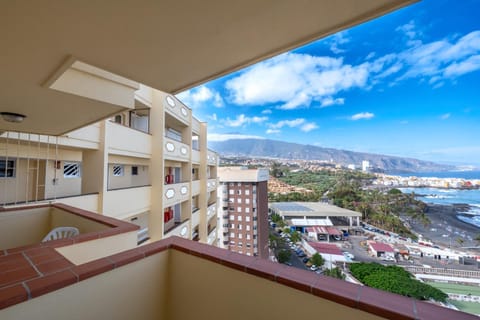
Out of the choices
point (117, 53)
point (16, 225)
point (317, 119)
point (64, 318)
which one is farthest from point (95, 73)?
point (317, 119)

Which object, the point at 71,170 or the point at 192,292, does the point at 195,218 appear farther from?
the point at 192,292

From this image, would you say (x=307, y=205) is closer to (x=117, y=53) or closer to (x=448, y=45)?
(x=448, y=45)

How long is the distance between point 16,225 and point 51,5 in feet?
11.7

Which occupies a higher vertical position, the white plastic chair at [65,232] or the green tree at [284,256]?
the white plastic chair at [65,232]

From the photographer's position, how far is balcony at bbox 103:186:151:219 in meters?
5.17

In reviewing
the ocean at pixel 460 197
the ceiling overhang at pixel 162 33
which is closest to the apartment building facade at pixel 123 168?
the ceiling overhang at pixel 162 33

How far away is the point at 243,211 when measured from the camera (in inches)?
818

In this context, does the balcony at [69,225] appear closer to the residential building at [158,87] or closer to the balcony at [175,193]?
the residential building at [158,87]

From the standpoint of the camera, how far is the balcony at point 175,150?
7.45 m

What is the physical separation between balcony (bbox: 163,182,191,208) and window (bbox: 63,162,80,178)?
8.18ft

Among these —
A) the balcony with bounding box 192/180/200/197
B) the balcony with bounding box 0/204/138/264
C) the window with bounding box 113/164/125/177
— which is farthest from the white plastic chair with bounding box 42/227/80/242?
the balcony with bounding box 192/180/200/197

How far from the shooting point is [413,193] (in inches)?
515

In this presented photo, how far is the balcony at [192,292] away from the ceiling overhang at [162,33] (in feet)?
4.05

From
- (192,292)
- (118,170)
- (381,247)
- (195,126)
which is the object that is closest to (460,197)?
(381,247)
